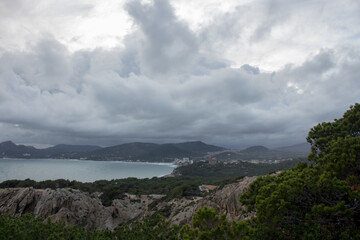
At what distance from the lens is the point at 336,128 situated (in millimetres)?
18891

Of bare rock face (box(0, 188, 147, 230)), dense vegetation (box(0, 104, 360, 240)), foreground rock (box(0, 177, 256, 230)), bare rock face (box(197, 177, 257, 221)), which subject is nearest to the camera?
dense vegetation (box(0, 104, 360, 240))

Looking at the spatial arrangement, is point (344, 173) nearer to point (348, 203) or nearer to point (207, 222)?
point (348, 203)

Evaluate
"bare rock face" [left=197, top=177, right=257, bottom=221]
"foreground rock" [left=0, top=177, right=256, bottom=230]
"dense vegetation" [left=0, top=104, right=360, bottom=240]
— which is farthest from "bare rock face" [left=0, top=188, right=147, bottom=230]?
"dense vegetation" [left=0, top=104, right=360, bottom=240]

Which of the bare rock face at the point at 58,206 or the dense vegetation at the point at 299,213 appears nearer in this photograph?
the dense vegetation at the point at 299,213

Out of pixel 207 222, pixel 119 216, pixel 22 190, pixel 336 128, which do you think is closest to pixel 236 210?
pixel 336 128

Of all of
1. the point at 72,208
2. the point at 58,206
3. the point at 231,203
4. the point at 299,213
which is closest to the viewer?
the point at 299,213

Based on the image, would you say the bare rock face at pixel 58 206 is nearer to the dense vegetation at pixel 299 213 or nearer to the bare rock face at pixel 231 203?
the bare rock face at pixel 231 203

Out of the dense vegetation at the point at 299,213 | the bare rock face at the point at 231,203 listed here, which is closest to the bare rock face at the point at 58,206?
the bare rock face at the point at 231,203

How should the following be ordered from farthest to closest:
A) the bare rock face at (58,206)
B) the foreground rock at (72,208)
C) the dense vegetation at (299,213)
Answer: the bare rock face at (58,206)
the foreground rock at (72,208)
the dense vegetation at (299,213)

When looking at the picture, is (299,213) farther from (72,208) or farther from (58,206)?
(58,206)

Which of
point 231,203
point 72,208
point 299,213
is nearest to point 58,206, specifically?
point 72,208

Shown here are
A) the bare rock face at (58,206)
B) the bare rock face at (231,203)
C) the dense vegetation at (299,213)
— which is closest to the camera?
the dense vegetation at (299,213)

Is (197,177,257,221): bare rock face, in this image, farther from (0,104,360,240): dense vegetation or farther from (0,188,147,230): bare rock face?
(0,188,147,230): bare rock face

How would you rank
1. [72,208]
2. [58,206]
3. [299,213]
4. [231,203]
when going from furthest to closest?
[72,208]
[58,206]
[231,203]
[299,213]
